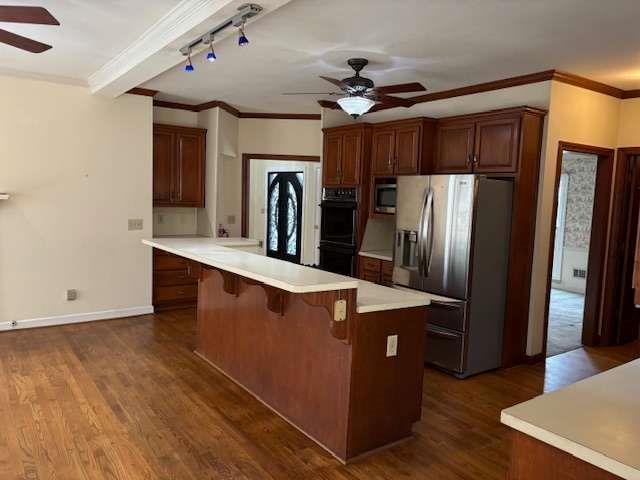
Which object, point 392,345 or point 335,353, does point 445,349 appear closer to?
point 392,345

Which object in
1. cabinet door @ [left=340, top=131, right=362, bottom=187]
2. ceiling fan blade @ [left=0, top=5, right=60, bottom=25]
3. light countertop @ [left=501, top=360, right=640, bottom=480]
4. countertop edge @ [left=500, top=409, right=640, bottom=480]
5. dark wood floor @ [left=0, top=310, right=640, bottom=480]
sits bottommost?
dark wood floor @ [left=0, top=310, right=640, bottom=480]

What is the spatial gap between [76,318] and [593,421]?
531 centimetres

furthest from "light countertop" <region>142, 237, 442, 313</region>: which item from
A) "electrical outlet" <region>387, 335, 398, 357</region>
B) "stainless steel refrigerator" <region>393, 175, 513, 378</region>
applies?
"stainless steel refrigerator" <region>393, 175, 513, 378</region>

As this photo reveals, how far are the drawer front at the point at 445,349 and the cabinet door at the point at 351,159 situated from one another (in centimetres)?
203

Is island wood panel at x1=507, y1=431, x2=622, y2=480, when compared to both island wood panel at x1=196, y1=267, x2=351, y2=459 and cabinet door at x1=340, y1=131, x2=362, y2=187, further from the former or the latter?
cabinet door at x1=340, y1=131, x2=362, y2=187

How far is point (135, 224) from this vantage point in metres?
5.61

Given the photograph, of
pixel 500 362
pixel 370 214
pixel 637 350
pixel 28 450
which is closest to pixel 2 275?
pixel 28 450

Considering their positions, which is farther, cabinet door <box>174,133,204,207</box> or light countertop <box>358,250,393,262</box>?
cabinet door <box>174,133,204,207</box>

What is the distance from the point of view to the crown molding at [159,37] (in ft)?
9.34

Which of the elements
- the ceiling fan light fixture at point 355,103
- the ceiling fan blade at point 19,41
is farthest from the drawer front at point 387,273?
the ceiling fan blade at point 19,41

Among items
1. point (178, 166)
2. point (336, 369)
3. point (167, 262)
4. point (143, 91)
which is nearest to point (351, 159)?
point (178, 166)

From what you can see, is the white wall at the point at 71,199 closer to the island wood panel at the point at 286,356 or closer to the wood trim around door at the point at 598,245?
the island wood panel at the point at 286,356

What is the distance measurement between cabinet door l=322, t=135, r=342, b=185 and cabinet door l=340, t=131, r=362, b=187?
0.07 m

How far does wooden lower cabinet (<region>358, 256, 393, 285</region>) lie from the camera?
16.6ft
